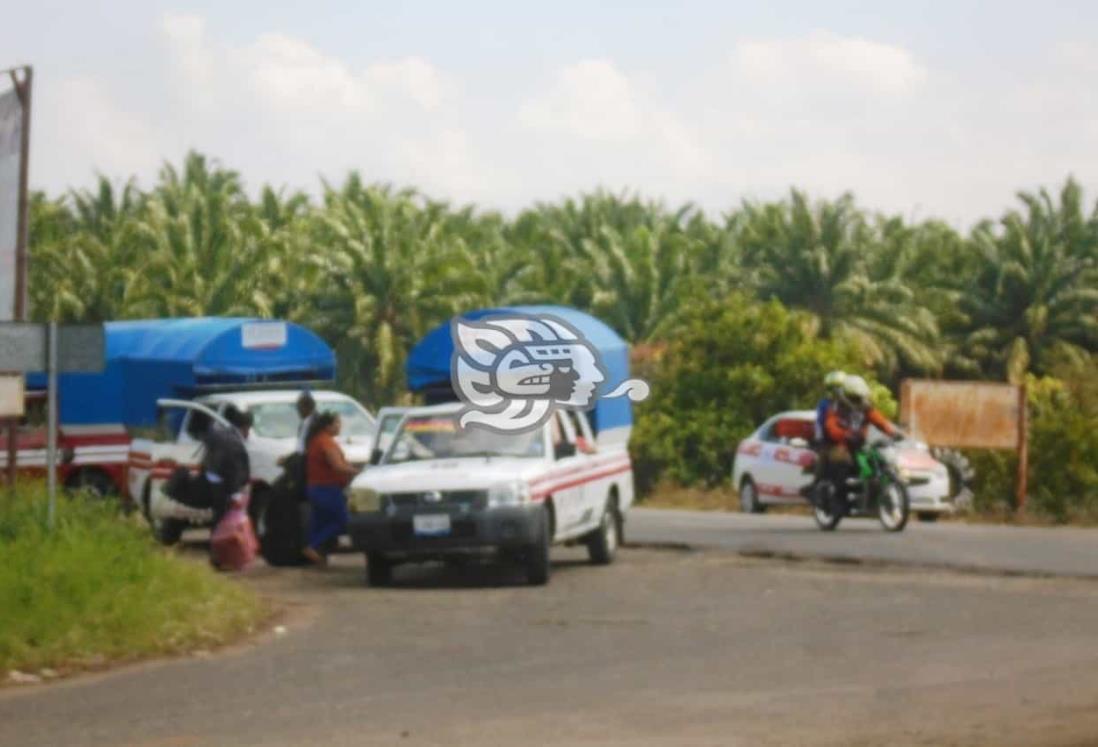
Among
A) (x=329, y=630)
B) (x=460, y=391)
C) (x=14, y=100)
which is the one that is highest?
(x=14, y=100)

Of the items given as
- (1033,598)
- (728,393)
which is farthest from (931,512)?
(1033,598)

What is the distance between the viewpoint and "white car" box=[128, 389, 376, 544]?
2533cm

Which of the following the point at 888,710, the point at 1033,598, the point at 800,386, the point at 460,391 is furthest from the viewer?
the point at 800,386

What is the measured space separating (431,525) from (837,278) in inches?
834

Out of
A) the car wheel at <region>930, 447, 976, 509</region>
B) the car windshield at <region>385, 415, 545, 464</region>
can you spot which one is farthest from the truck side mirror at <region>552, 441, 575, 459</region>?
the car wheel at <region>930, 447, 976, 509</region>

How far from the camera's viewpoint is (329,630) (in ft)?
59.1

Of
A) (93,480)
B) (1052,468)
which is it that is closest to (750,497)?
(1052,468)

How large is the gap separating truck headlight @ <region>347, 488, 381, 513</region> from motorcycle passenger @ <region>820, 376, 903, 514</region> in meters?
5.02

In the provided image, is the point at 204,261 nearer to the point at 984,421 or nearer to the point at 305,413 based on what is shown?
the point at 305,413

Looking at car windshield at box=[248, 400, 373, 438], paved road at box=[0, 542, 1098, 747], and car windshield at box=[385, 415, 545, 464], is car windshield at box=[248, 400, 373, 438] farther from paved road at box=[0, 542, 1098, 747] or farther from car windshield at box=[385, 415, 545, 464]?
car windshield at box=[385, 415, 545, 464]

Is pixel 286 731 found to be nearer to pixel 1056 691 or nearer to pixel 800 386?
pixel 1056 691

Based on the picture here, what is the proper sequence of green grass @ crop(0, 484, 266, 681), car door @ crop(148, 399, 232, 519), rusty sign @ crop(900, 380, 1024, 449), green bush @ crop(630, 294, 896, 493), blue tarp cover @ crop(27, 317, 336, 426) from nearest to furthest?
green grass @ crop(0, 484, 266, 681) → green bush @ crop(630, 294, 896, 493) → blue tarp cover @ crop(27, 317, 336, 426) → car door @ crop(148, 399, 232, 519) → rusty sign @ crop(900, 380, 1024, 449)

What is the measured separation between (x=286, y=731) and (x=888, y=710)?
3173 mm

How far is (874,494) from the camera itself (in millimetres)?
27203
